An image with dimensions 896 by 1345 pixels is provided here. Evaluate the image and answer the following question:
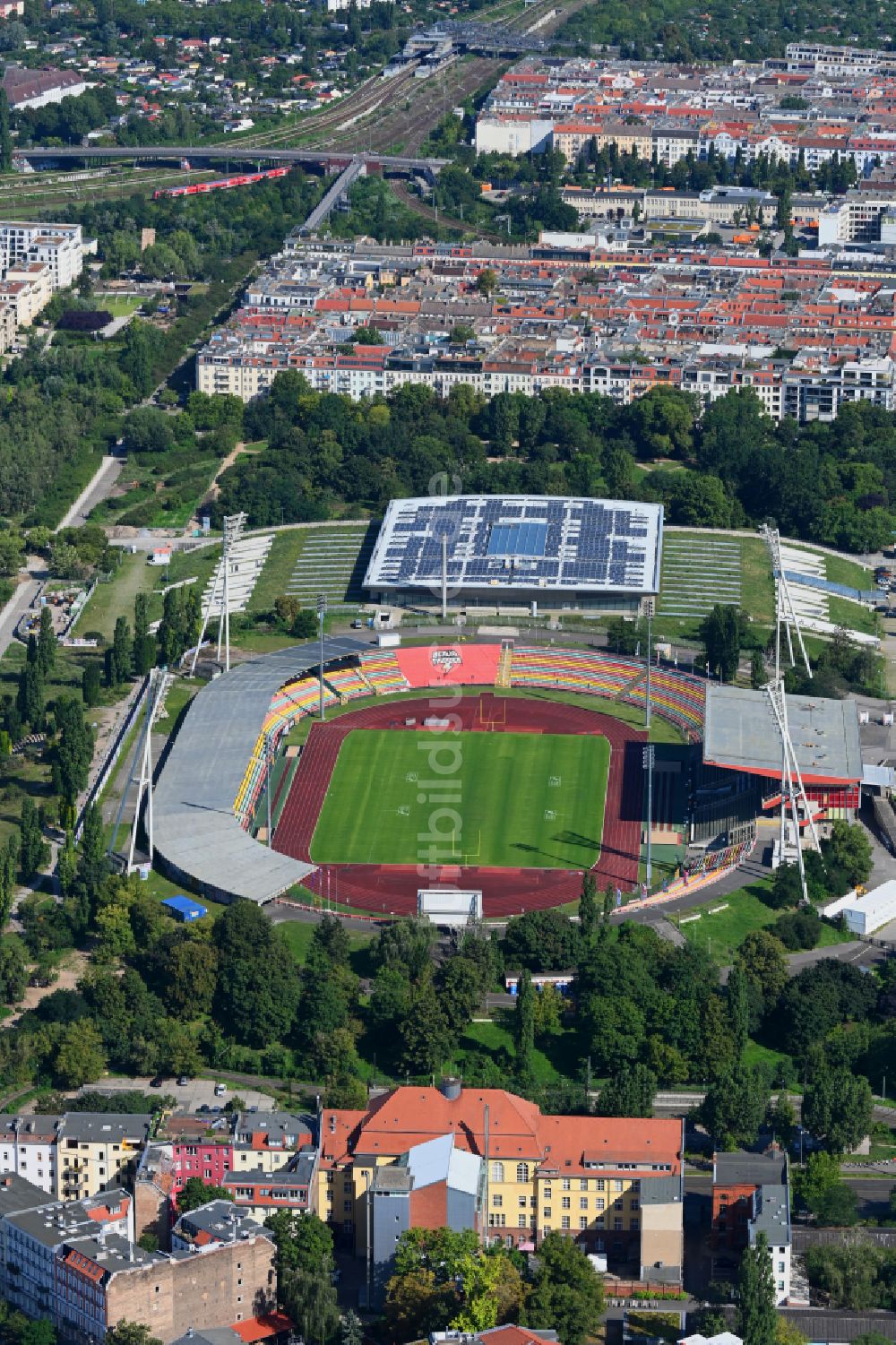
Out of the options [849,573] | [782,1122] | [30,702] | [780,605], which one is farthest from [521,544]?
[782,1122]

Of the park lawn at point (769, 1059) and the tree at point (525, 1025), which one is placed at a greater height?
the tree at point (525, 1025)

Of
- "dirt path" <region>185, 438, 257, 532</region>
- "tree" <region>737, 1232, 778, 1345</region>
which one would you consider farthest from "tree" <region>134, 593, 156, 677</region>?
"tree" <region>737, 1232, 778, 1345</region>

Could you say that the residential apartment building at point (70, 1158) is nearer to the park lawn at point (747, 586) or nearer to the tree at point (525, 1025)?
the tree at point (525, 1025)

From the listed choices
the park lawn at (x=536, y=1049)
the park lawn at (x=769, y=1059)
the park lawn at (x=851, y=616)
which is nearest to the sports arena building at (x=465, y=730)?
the park lawn at (x=851, y=616)

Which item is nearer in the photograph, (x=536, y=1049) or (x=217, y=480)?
(x=536, y=1049)

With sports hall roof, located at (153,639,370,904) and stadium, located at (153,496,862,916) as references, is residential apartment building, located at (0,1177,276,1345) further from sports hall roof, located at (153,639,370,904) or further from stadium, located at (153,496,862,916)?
stadium, located at (153,496,862,916)

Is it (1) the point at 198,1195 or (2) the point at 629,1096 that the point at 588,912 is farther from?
(1) the point at 198,1195

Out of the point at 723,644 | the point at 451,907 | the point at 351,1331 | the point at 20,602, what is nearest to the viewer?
the point at 351,1331
